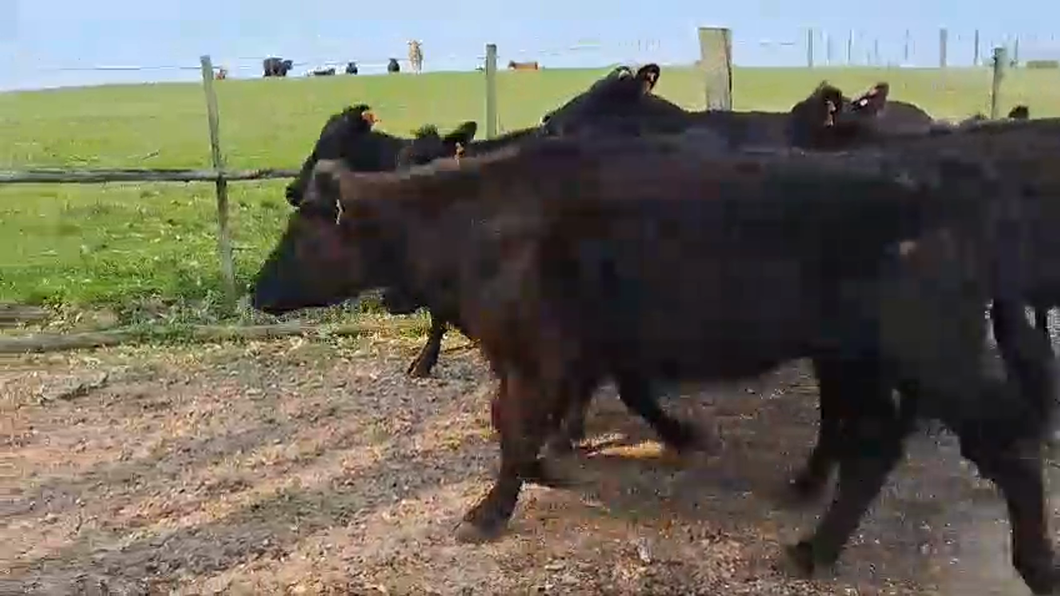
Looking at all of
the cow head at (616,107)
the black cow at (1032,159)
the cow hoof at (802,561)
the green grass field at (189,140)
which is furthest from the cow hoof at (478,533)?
the green grass field at (189,140)

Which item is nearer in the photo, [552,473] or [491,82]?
[552,473]

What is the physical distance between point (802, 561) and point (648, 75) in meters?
4.15

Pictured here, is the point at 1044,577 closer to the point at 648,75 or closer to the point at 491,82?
the point at 648,75

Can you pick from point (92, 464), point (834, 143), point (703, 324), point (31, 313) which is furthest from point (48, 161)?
point (703, 324)

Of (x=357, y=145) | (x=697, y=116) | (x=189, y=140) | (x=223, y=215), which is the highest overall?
(x=697, y=116)

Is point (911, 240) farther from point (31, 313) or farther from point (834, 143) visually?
point (31, 313)

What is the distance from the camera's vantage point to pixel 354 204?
5535mm

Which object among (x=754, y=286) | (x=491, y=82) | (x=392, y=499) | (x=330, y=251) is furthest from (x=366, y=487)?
(x=491, y=82)

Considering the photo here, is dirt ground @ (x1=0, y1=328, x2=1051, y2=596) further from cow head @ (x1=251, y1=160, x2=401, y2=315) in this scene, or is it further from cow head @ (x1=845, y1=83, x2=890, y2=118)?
cow head @ (x1=845, y1=83, x2=890, y2=118)

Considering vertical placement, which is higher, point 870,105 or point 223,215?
point 870,105

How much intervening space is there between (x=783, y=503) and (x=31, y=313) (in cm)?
623

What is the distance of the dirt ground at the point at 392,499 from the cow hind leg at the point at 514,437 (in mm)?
108

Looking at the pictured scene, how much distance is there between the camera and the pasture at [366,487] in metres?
4.58

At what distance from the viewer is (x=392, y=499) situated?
535 cm
